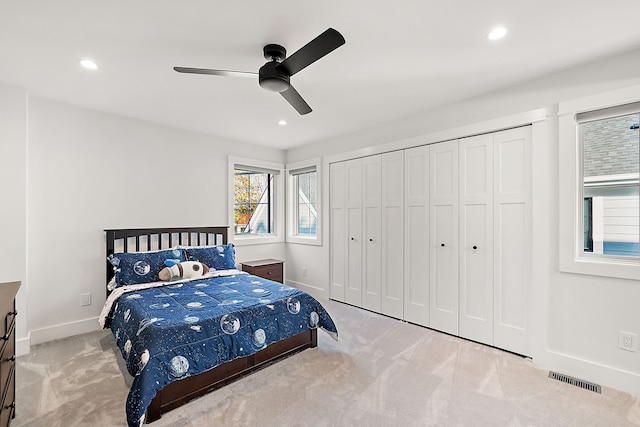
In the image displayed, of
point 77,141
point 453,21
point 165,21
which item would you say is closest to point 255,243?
point 77,141

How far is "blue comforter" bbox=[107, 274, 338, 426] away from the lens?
1959 mm

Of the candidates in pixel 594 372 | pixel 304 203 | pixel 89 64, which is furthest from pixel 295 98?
pixel 594 372

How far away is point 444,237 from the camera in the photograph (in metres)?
3.30

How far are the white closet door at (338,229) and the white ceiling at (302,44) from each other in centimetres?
131

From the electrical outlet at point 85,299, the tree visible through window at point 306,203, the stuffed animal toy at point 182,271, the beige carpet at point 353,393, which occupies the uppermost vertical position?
the tree visible through window at point 306,203

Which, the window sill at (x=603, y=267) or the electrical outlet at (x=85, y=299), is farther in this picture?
the electrical outlet at (x=85, y=299)

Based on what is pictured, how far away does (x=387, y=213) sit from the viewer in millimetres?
3855

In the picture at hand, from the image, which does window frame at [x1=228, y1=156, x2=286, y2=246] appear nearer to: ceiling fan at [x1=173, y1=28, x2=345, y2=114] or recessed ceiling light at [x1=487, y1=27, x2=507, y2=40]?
ceiling fan at [x1=173, y1=28, x2=345, y2=114]

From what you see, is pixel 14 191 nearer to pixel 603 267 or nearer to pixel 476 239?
pixel 476 239

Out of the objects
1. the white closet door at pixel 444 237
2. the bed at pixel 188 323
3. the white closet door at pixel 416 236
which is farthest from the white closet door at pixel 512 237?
the bed at pixel 188 323

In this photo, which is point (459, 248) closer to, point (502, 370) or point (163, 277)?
point (502, 370)

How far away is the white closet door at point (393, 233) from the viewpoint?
3.71m

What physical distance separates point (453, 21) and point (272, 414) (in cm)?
277

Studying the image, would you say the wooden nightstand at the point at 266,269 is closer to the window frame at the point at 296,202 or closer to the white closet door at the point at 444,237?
the window frame at the point at 296,202
